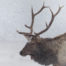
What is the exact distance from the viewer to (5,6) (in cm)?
337

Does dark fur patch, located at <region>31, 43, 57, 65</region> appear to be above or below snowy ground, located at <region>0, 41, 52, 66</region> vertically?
above

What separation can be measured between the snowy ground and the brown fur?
47cm

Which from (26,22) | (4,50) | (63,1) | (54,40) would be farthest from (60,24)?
(54,40)

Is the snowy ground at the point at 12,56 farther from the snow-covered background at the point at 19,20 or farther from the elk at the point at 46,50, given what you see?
the elk at the point at 46,50

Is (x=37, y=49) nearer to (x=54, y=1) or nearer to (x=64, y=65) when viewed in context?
(x=64, y=65)

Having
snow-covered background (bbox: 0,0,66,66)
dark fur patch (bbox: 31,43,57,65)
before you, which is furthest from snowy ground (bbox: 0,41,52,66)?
dark fur patch (bbox: 31,43,57,65)

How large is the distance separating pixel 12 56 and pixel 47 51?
3.12 feet

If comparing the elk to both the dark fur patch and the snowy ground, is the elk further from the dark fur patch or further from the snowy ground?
the snowy ground

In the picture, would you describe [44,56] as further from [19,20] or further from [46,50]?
[19,20]

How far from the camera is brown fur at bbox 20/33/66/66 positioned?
200 cm

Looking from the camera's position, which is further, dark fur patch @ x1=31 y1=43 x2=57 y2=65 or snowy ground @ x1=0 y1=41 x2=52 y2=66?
snowy ground @ x1=0 y1=41 x2=52 y2=66

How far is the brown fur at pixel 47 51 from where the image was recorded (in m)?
2.00

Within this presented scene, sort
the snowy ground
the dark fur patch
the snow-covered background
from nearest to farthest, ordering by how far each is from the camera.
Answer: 1. the dark fur patch
2. the snowy ground
3. the snow-covered background

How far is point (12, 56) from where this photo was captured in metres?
2.88
